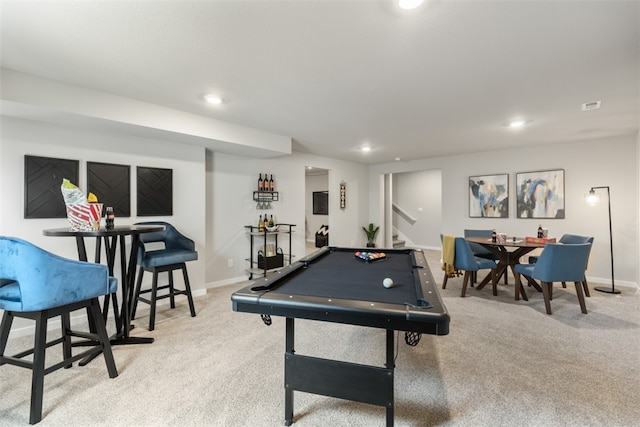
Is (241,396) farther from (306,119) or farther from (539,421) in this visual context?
(306,119)

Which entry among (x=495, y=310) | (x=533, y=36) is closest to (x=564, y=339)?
(x=495, y=310)

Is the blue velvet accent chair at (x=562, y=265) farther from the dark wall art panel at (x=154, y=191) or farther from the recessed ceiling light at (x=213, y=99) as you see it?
the dark wall art panel at (x=154, y=191)

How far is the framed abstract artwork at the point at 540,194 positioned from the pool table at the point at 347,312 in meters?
4.28

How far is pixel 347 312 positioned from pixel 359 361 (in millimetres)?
1139

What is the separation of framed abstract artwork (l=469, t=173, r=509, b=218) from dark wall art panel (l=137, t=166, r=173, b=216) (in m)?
5.32

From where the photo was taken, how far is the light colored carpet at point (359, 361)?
5.38 ft

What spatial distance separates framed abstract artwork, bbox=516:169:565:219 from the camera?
4859 millimetres

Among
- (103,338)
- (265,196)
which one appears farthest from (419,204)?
(103,338)

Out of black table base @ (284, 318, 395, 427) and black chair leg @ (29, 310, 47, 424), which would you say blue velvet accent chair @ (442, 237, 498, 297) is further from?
black chair leg @ (29, 310, 47, 424)

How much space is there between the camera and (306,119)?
3.58 m

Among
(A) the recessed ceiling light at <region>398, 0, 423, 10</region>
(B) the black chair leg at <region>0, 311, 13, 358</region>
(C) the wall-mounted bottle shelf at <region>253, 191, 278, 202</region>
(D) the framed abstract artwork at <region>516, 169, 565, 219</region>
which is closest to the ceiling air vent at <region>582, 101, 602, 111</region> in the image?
(D) the framed abstract artwork at <region>516, 169, 565, 219</region>

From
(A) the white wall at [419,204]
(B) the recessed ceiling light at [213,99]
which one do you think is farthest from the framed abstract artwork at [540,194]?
(B) the recessed ceiling light at [213,99]

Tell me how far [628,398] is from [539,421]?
0.73 m

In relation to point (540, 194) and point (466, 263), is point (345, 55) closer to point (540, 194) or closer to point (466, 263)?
point (466, 263)
